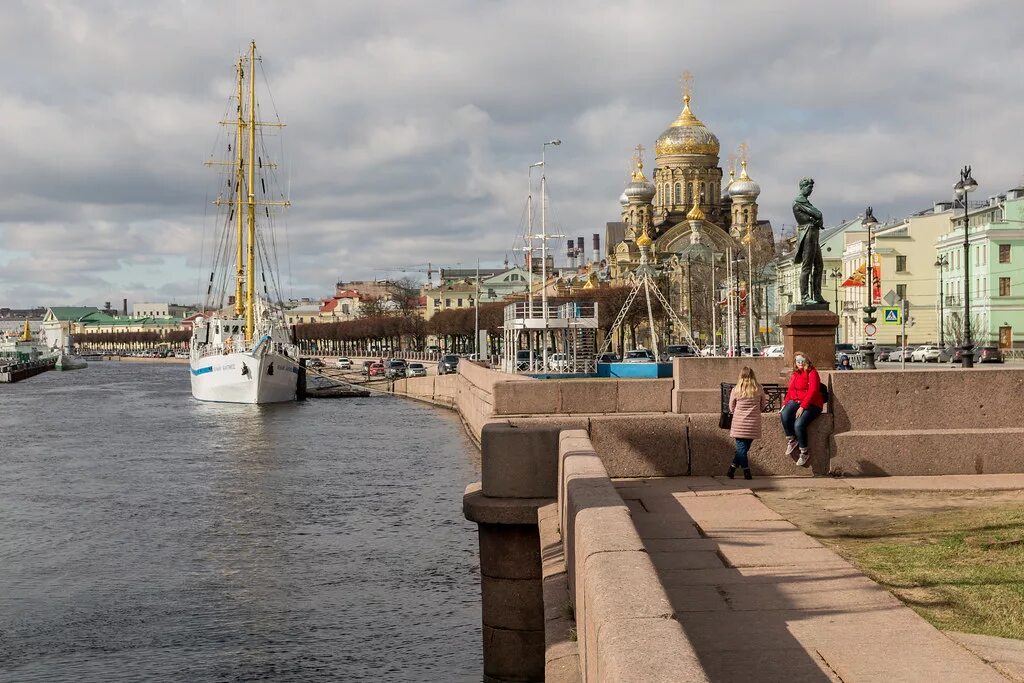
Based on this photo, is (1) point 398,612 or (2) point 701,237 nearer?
(1) point 398,612

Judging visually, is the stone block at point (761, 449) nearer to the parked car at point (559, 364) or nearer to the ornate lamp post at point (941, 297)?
the parked car at point (559, 364)

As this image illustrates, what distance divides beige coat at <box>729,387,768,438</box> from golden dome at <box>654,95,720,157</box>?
399 feet

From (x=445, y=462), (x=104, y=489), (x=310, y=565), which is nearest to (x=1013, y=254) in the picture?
(x=445, y=462)

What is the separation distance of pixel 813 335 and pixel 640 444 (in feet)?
22.1

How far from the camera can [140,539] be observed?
77.6 ft

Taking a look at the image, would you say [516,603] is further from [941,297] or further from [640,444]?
[941,297]

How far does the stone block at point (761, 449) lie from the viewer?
13.9 meters

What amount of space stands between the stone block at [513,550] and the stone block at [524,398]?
285 inches

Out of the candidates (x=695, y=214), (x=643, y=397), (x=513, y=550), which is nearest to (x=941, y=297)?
(x=643, y=397)

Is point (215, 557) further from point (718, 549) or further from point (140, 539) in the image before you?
point (718, 549)

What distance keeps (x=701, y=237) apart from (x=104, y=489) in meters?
97.9

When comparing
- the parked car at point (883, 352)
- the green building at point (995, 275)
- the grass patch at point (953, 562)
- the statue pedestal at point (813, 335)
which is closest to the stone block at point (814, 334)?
the statue pedestal at point (813, 335)

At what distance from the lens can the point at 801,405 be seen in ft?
44.6

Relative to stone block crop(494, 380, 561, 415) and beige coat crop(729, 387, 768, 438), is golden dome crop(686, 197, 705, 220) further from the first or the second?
beige coat crop(729, 387, 768, 438)
